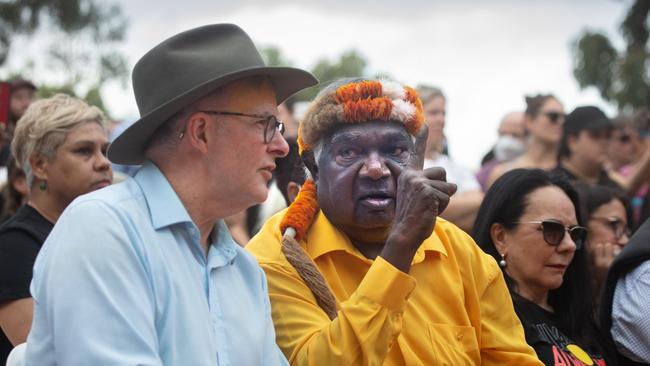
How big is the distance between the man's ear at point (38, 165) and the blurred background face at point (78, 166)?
0.05 feet

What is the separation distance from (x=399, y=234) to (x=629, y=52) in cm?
3006

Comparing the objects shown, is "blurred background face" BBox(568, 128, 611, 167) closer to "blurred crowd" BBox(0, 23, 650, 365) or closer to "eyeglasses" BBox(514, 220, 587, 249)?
"blurred crowd" BBox(0, 23, 650, 365)

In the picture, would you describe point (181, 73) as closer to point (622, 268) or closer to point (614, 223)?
point (622, 268)

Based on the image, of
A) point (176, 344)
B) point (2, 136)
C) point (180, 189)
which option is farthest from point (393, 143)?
point (2, 136)

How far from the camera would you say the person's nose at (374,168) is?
4066 millimetres

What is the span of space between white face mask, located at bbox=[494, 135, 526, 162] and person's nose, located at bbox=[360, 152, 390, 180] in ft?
19.6

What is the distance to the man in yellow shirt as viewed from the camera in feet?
Answer: 12.9

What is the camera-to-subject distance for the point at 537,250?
498 centimetres

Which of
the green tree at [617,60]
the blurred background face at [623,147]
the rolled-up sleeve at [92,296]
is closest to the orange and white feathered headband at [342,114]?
the rolled-up sleeve at [92,296]

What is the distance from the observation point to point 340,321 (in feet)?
12.0

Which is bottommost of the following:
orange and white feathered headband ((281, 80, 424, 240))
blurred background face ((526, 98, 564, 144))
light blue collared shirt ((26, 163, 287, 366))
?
blurred background face ((526, 98, 564, 144))

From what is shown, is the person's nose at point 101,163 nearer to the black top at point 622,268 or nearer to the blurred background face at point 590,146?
the black top at point 622,268

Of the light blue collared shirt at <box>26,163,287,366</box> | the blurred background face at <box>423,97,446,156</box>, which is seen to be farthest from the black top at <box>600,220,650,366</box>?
the blurred background face at <box>423,97,446,156</box>

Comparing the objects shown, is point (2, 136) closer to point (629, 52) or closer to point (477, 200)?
point (477, 200)
